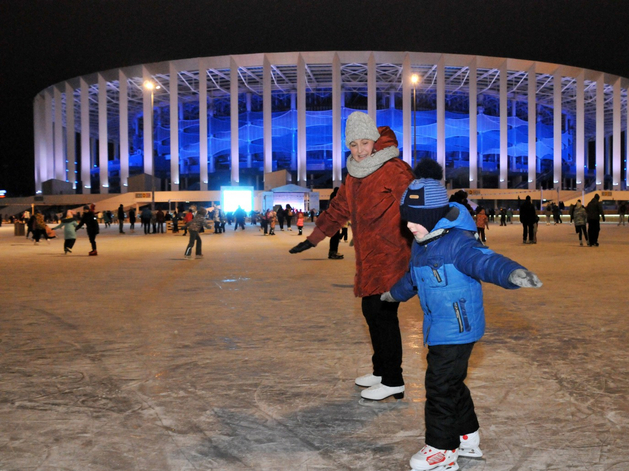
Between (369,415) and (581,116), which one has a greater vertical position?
(581,116)

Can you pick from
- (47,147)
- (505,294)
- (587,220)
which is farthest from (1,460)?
(47,147)

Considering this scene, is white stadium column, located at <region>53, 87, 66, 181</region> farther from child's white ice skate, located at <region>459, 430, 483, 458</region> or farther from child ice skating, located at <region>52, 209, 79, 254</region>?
child's white ice skate, located at <region>459, 430, 483, 458</region>

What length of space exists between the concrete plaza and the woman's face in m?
1.52

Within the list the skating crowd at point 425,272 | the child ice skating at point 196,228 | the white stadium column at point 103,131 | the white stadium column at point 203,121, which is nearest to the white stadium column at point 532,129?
the white stadium column at point 203,121

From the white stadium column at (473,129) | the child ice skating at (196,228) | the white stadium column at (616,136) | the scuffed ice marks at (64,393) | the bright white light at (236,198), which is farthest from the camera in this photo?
the white stadium column at (616,136)

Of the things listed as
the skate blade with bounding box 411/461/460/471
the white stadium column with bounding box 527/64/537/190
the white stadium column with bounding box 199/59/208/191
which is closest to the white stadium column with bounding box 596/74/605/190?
the white stadium column with bounding box 527/64/537/190

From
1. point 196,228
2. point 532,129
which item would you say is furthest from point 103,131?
point 196,228

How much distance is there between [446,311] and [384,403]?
116 centimetres

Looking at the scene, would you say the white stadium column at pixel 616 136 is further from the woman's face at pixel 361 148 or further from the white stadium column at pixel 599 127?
the woman's face at pixel 361 148

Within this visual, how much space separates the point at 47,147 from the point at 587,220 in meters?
70.9

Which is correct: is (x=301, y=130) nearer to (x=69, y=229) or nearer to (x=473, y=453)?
(x=69, y=229)

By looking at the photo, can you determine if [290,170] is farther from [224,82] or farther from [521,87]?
[521,87]

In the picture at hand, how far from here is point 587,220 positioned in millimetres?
17766

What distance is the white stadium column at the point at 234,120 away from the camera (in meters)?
63.6
